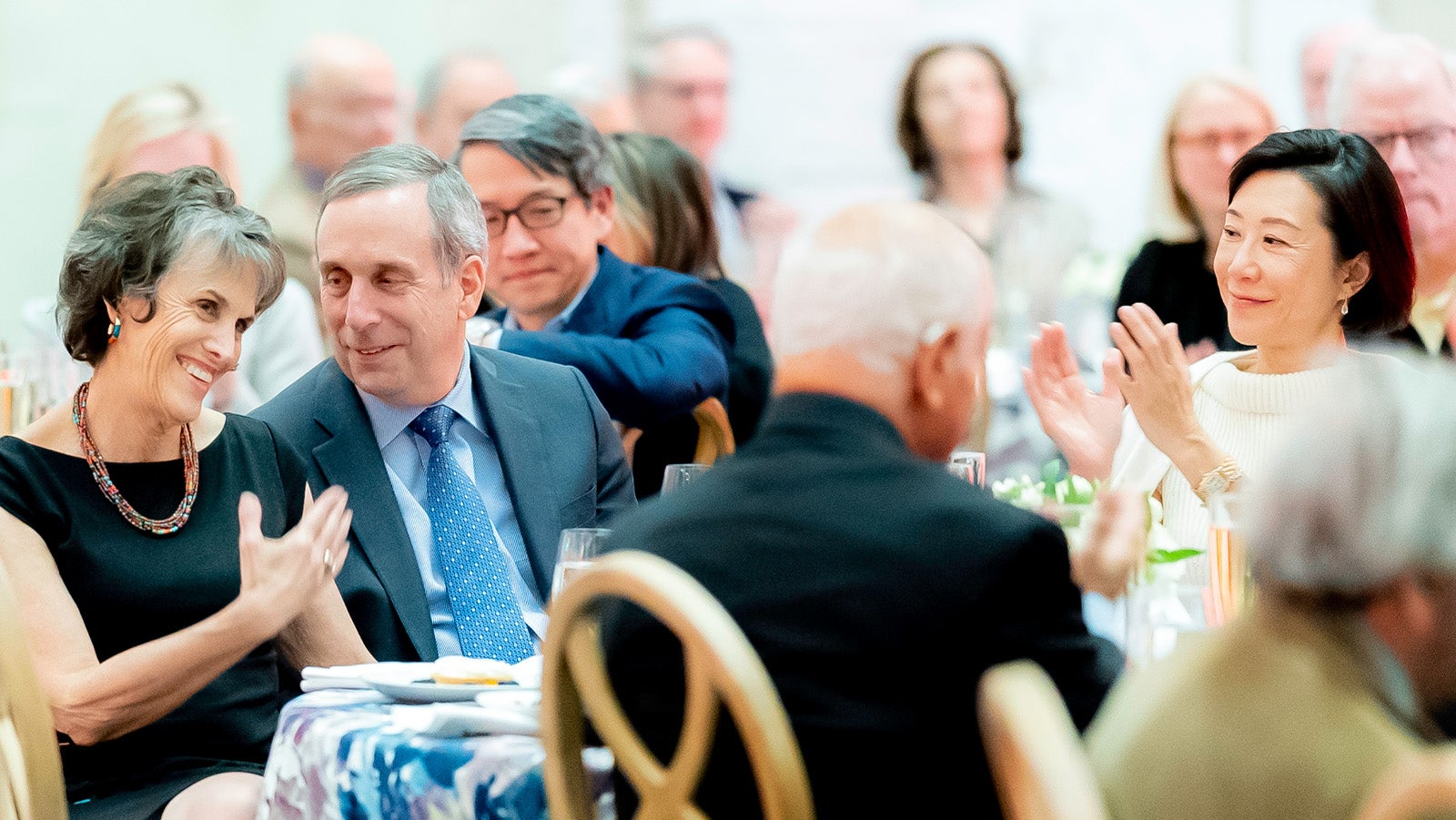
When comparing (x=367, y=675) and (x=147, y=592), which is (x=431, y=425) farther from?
(x=367, y=675)

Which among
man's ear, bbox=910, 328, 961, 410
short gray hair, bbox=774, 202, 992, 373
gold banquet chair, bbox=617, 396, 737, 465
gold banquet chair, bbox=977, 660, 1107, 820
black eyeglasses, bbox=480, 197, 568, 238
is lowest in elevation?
gold banquet chair, bbox=617, 396, 737, 465

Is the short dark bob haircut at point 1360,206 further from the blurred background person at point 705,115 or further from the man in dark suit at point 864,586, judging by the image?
the blurred background person at point 705,115

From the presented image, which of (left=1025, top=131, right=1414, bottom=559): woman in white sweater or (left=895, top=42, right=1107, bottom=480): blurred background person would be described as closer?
(left=1025, top=131, right=1414, bottom=559): woman in white sweater

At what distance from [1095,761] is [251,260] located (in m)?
1.56

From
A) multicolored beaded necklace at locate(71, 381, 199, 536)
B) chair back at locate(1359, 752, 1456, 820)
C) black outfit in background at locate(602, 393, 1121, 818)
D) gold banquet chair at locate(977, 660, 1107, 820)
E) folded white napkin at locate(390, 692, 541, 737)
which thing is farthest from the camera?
multicolored beaded necklace at locate(71, 381, 199, 536)

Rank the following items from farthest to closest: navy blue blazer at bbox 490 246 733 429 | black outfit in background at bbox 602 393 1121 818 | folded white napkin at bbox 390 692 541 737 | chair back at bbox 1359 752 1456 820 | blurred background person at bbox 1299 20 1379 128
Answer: blurred background person at bbox 1299 20 1379 128, navy blue blazer at bbox 490 246 733 429, folded white napkin at bbox 390 692 541 737, black outfit in background at bbox 602 393 1121 818, chair back at bbox 1359 752 1456 820

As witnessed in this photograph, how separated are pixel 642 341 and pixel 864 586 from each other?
2211mm

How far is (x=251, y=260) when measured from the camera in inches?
96.9

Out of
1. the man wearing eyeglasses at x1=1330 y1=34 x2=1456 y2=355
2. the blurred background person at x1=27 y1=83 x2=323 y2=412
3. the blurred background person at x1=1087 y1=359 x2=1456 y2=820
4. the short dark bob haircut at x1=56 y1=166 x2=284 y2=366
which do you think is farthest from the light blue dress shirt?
the man wearing eyeglasses at x1=1330 y1=34 x2=1456 y2=355

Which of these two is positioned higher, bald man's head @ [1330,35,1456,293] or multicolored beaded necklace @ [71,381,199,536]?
bald man's head @ [1330,35,1456,293]

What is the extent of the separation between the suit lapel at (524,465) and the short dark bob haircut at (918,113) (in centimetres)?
260

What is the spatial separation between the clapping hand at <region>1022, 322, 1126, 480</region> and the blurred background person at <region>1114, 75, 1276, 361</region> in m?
1.29

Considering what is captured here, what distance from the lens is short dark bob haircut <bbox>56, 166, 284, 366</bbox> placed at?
7.73 feet

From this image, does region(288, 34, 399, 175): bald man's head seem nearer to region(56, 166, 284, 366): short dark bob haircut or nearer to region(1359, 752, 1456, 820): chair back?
region(56, 166, 284, 366): short dark bob haircut
